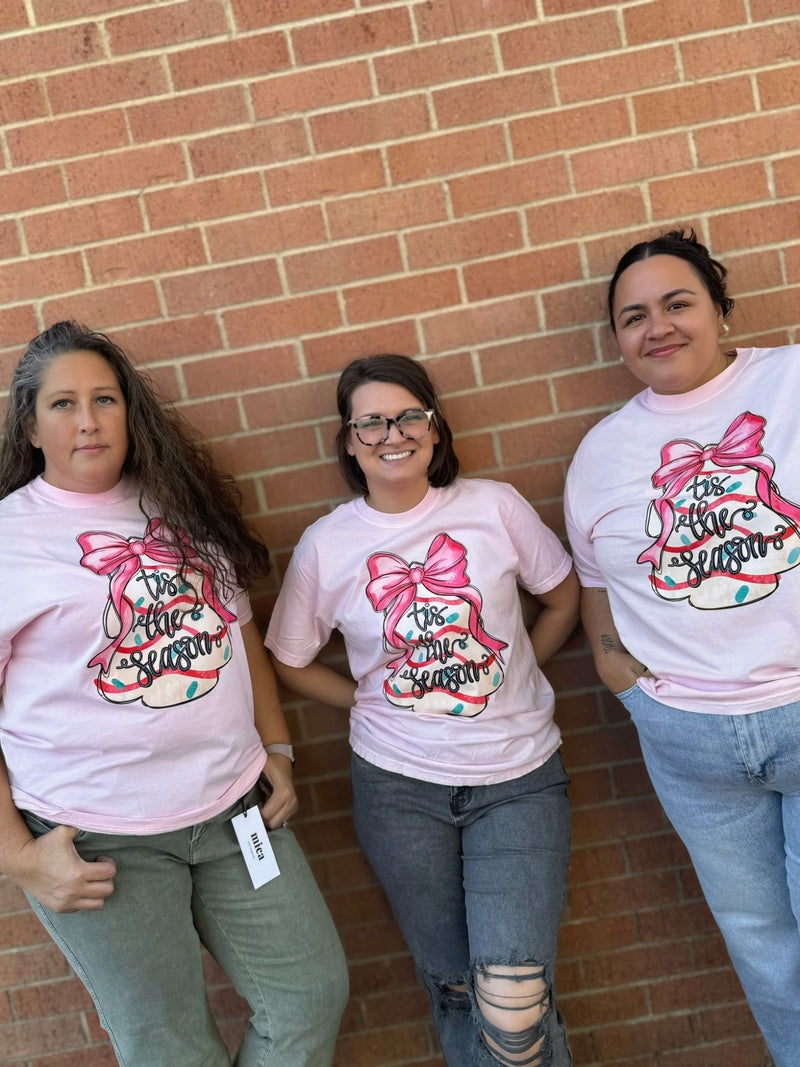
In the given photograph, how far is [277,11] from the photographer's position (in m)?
2.44

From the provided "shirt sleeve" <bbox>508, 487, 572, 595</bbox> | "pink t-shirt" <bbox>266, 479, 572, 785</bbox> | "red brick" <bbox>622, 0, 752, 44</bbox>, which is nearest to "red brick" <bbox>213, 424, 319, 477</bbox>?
"pink t-shirt" <bbox>266, 479, 572, 785</bbox>

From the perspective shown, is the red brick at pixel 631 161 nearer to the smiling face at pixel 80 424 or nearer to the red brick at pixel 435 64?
the red brick at pixel 435 64

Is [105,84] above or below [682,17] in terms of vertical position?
above

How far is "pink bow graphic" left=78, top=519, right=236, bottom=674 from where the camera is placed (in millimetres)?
2090

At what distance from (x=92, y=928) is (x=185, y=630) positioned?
74cm

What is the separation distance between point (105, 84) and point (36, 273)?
571 millimetres

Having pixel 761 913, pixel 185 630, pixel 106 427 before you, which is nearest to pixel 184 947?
pixel 185 630

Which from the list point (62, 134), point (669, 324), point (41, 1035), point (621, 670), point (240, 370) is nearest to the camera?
point (669, 324)

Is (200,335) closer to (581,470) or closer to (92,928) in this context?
(581,470)

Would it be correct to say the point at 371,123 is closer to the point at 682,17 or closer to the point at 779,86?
the point at 682,17

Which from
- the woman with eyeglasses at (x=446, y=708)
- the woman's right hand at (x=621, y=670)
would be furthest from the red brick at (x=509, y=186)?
the woman's right hand at (x=621, y=670)

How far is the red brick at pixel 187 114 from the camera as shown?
2.47 meters

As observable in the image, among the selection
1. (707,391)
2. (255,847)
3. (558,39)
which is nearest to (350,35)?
(558,39)

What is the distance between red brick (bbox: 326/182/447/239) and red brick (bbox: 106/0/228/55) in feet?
1.94
